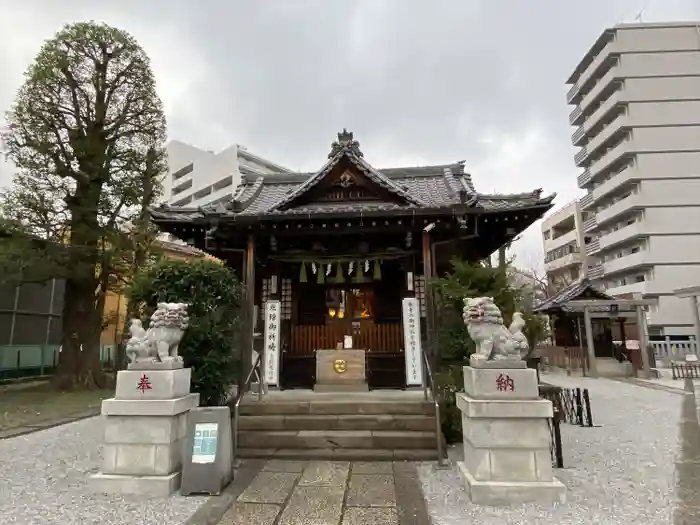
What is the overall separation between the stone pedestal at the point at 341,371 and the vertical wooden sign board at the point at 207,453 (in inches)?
165

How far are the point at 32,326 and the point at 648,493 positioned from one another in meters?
22.9

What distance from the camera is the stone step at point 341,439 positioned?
6930 millimetres

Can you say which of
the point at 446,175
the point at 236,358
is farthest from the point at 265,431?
the point at 446,175

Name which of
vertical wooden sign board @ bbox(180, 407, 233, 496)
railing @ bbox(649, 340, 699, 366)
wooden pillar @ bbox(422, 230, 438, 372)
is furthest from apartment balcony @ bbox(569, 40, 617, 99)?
vertical wooden sign board @ bbox(180, 407, 233, 496)

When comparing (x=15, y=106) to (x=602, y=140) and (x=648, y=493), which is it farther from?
(x=602, y=140)

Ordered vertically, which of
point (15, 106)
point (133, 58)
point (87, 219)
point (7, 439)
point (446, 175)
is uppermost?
point (133, 58)

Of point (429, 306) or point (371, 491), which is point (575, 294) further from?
point (371, 491)

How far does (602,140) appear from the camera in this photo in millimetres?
38344

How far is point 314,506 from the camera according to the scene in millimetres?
4941

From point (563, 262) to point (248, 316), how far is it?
4377cm

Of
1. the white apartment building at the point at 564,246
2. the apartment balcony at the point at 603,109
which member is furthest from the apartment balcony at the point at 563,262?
the apartment balcony at the point at 603,109

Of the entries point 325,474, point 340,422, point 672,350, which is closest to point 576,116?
point 672,350

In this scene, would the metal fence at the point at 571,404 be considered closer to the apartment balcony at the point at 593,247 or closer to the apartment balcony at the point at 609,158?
the apartment balcony at the point at 609,158

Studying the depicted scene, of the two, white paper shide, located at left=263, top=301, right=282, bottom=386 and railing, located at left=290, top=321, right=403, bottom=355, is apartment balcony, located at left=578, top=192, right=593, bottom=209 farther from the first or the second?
white paper shide, located at left=263, top=301, right=282, bottom=386
